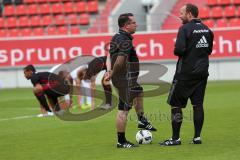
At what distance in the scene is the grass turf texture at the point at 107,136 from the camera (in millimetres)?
10922

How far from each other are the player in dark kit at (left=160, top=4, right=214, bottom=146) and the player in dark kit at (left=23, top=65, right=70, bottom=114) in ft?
23.6

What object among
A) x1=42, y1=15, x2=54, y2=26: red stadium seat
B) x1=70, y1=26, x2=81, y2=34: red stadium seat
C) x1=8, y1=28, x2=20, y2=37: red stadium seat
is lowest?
x1=8, y1=28, x2=20, y2=37: red stadium seat

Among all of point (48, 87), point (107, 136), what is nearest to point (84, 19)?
point (48, 87)

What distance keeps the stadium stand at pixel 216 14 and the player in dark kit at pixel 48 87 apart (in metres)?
12.7

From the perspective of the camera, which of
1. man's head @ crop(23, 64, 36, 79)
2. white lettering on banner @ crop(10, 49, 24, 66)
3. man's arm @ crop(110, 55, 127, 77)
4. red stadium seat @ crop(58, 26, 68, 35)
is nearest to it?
man's arm @ crop(110, 55, 127, 77)

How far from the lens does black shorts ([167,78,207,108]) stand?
11.6m

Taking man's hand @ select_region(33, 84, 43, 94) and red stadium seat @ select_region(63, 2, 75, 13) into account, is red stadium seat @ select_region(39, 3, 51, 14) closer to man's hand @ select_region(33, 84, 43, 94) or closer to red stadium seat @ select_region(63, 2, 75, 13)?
red stadium seat @ select_region(63, 2, 75, 13)

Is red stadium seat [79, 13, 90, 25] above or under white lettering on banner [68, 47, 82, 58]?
above

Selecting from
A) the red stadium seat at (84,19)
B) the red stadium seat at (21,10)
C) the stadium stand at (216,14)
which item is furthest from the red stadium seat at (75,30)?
the red stadium seat at (21,10)

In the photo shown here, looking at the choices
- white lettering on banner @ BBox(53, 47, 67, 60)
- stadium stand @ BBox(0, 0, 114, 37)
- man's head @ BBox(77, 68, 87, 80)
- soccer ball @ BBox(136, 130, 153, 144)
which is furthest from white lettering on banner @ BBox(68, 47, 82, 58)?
soccer ball @ BBox(136, 130, 153, 144)

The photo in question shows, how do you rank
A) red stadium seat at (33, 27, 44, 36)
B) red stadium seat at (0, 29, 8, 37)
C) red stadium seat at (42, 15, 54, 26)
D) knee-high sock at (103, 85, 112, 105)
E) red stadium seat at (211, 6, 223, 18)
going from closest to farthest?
knee-high sock at (103, 85, 112, 105) → red stadium seat at (211, 6, 223, 18) → red stadium seat at (33, 27, 44, 36) → red stadium seat at (0, 29, 8, 37) → red stadium seat at (42, 15, 54, 26)

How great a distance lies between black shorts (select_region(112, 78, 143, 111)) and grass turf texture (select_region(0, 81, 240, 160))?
28.5 inches

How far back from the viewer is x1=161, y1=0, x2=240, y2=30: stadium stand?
1235 inches

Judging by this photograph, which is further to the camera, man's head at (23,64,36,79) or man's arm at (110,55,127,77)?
man's head at (23,64,36,79)
